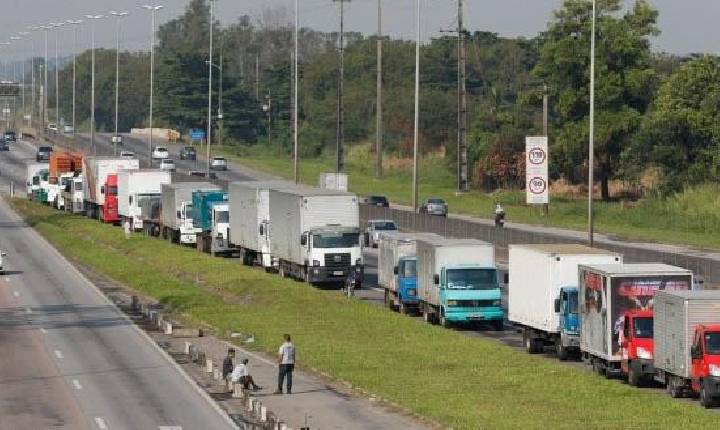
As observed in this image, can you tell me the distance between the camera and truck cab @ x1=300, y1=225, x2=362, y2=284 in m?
73.5

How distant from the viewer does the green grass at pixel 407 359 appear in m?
38.5

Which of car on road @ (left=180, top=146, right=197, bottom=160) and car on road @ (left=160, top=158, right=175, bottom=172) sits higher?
car on road @ (left=180, top=146, right=197, bottom=160)

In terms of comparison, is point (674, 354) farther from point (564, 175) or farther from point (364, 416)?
point (564, 175)

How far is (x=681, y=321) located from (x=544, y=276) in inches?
405

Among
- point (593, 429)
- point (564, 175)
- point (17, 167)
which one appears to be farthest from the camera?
point (17, 167)

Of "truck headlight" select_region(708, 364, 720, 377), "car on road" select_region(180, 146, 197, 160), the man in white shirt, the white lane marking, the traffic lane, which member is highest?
"car on road" select_region(180, 146, 197, 160)

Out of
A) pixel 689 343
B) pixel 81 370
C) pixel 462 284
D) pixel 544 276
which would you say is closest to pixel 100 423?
pixel 81 370

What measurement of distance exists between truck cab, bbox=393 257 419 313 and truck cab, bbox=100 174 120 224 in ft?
184

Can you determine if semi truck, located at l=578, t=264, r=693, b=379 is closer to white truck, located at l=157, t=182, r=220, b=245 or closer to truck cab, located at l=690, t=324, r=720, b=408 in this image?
truck cab, located at l=690, t=324, r=720, b=408

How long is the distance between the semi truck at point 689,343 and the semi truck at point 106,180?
78369mm

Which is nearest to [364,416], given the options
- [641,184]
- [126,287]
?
[126,287]

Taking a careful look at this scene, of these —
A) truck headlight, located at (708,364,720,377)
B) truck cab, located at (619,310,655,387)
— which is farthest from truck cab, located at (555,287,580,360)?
truck headlight, located at (708,364,720,377)

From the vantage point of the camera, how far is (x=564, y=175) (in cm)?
13662

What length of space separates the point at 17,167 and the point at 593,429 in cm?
15696
